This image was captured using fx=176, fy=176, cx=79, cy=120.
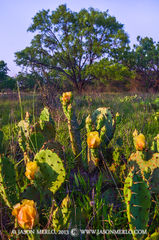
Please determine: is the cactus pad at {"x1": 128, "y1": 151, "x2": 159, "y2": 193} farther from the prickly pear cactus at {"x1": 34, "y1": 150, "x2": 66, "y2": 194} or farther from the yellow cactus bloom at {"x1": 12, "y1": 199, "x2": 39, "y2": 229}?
the yellow cactus bloom at {"x1": 12, "y1": 199, "x2": 39, "y2": 229}

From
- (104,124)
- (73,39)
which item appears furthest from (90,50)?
(104,124)

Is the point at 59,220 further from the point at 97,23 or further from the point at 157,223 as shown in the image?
the point at 97,23

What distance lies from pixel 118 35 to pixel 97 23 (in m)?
2.29

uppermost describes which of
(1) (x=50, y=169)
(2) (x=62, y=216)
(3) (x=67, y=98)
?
(3) (x=67, y=98)

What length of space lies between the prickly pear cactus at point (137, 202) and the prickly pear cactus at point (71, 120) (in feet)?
1.95

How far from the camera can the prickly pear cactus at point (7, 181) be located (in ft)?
2.58

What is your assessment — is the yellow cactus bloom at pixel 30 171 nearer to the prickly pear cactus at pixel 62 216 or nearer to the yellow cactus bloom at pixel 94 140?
the prickly pear cactus at pixel 62 216

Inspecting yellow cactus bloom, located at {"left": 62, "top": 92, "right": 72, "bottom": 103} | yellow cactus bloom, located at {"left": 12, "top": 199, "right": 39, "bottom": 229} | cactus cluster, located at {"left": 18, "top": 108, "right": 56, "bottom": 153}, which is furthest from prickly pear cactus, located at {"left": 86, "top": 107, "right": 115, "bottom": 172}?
yellow cactus bloom, located at {"left": 12, "top": 199, "right": 39, "bottom": 229}

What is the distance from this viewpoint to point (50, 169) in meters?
0.86

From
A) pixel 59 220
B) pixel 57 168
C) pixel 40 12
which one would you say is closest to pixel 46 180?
pixel 57 168

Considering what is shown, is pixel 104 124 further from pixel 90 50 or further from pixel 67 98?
pixel 90 50

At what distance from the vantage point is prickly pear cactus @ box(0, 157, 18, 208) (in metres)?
0.79

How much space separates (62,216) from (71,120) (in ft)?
2.04

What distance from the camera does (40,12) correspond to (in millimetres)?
16078
